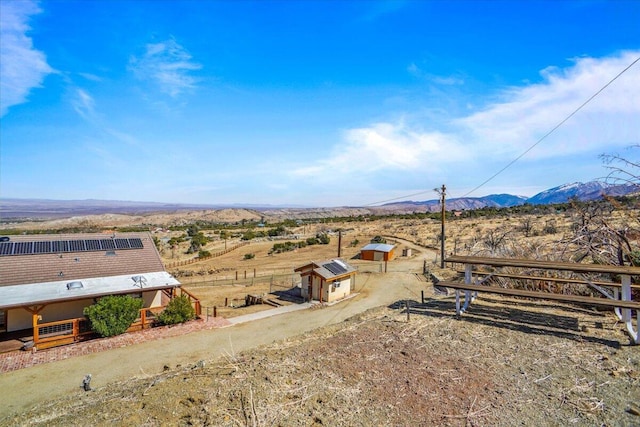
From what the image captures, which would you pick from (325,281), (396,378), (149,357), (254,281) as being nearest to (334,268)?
(325,281)

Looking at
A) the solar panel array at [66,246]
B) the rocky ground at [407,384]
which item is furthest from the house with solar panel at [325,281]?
the rocky ground at [407,384]

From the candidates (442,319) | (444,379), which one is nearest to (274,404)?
(444,379)

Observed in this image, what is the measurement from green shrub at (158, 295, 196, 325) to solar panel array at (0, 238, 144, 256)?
227 inches

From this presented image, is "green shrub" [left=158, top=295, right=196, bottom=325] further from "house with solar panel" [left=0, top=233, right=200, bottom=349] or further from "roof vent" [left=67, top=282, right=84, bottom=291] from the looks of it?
"roof vent" [left=67, top=282, right=84, bottom=291]

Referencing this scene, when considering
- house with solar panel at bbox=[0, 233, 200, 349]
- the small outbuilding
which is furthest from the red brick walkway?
the small outbuilding

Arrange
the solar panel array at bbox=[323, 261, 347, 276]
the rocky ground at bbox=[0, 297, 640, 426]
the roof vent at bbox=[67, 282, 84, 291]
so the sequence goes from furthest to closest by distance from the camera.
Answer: the solar panel array at bbox=[323, 261, 347, 276], the roof vent at bbox=[67, 282, 84, 291], the rocky ground at bbox=[0, 297, 640, 426]

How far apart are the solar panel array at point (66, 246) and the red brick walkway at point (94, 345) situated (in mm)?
6245

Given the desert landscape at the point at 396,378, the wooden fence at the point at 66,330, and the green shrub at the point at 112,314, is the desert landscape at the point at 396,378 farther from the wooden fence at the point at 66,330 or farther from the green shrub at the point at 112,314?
the green shrub at the point at 112,314

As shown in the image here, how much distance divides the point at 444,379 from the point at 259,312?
1454cm

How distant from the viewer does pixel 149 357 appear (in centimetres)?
1266

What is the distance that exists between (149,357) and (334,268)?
12489 millimetres

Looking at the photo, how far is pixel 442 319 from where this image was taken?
9.14m

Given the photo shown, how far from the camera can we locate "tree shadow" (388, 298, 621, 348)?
769 centimetres

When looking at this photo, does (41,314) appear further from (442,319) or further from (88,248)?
(442,319)
